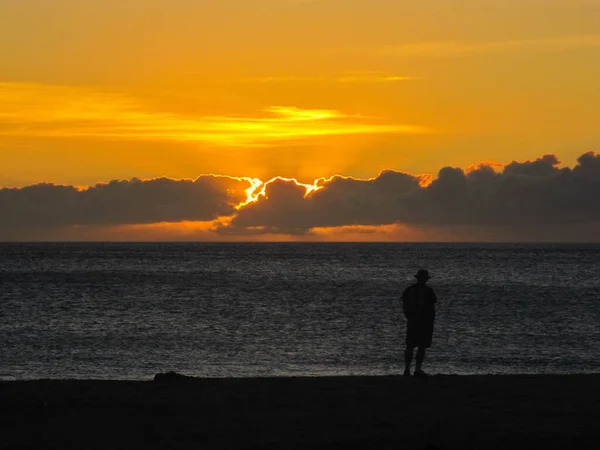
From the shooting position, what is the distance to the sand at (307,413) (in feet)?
40.5

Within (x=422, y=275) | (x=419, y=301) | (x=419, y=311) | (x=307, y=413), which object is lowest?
(x=307, y=413)

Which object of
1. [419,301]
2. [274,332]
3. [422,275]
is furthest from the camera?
[274,332]

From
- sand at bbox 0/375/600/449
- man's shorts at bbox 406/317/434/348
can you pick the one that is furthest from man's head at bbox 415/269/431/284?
sand at bbox 0/375/600/449

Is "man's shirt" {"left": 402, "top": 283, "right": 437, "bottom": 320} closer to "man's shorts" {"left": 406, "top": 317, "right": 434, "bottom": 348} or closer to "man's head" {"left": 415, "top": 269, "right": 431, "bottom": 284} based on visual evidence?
"man's shorts" {"left": 406, "top": 317, "right": 434, "bottom": 348}

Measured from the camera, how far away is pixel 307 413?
14.2 metres

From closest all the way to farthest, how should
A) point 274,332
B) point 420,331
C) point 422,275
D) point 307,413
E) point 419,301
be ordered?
point 307,413, point 422,275, point 419,301, point 420,331, point 274,332

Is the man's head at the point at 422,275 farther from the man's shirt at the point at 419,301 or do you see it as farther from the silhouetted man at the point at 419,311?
the man's shirt at the point at 419,301

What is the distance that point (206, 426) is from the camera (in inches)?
520

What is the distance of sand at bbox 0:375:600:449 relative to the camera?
1236 centimetres

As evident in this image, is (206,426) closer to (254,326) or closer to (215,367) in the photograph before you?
(215,367)

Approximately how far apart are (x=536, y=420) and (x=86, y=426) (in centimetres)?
635

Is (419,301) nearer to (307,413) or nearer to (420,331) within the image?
(420,331)

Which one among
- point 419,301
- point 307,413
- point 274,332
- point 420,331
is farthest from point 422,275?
point 274,332

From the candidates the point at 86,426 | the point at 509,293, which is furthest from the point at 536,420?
the point at 509,293
